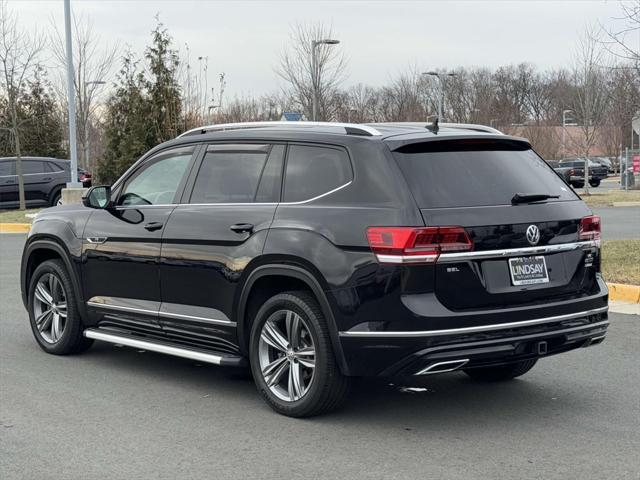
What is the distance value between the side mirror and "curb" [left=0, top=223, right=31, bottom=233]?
49.7 ft

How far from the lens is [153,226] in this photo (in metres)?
6.61

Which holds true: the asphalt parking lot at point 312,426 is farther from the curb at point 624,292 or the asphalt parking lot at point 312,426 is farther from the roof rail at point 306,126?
the curb at point 624,292

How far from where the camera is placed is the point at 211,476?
4617mm

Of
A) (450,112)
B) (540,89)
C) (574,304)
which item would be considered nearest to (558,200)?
(574,304)

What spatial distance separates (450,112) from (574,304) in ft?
196

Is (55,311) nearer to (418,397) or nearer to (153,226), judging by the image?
(153,226)

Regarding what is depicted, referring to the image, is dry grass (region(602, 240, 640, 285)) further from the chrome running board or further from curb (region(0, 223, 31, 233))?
curb (region(0, 223, 31, 233))

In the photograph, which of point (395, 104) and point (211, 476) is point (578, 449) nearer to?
point (211, 476)

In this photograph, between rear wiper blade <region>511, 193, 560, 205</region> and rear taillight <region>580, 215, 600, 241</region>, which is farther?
rear taillight <region>580, 215, 600, 241</region>

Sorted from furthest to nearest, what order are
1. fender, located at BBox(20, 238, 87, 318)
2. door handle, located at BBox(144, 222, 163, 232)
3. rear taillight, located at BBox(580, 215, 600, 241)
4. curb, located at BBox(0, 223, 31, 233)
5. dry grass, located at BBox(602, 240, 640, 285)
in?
curb, located at BBox(0, 223, 31, 233)
dry grass, located at BBox(602, 240, 640, 285)
fender, located at BBox(20, 238, 87, 318)
door handle, located at BBox(144, 222, 163, 232)
rear taillight, located at BBox(580, 215, 600, 241)

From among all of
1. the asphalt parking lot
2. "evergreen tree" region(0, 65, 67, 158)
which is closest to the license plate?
the asphalt parking lot

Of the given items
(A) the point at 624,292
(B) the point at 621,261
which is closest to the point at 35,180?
(B) the point at 621,261

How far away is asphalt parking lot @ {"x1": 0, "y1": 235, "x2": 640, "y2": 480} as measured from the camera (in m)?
4.74

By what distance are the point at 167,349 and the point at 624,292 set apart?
5573 mm
